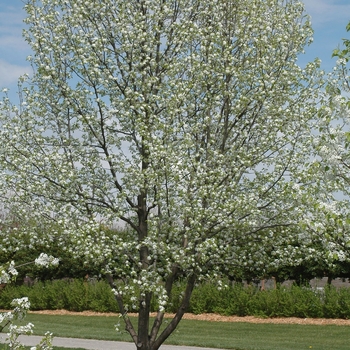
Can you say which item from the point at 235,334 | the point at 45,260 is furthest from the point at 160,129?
the point at 235,334

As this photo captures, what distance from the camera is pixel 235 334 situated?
17656mm

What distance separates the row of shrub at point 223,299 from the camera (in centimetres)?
1994

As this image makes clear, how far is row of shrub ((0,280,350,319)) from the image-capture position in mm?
19938

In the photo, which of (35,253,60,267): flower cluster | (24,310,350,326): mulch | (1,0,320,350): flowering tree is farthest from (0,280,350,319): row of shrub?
(35,253,60,267): flower cluster

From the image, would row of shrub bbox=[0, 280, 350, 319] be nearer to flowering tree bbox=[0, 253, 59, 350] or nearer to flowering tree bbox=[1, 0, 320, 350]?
flowering tree bbox=[1, 0, 320, 350]

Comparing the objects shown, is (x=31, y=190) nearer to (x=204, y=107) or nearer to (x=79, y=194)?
(x=79, y=194)

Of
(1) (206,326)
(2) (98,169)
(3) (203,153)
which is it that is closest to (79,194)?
(2) (98,169)

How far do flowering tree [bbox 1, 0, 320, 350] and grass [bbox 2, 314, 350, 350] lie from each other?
5596mm

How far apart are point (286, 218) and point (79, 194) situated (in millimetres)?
3462

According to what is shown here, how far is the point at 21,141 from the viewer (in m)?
10.0

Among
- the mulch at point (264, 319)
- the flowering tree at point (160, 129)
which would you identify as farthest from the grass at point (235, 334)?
the flowering tree at point (160, 129)

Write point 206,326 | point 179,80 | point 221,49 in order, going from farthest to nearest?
1. point 206,326
2. point 221,49
3. point 179,80

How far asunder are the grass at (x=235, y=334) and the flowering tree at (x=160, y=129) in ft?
18.4

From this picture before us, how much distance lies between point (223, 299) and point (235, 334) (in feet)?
14.2
